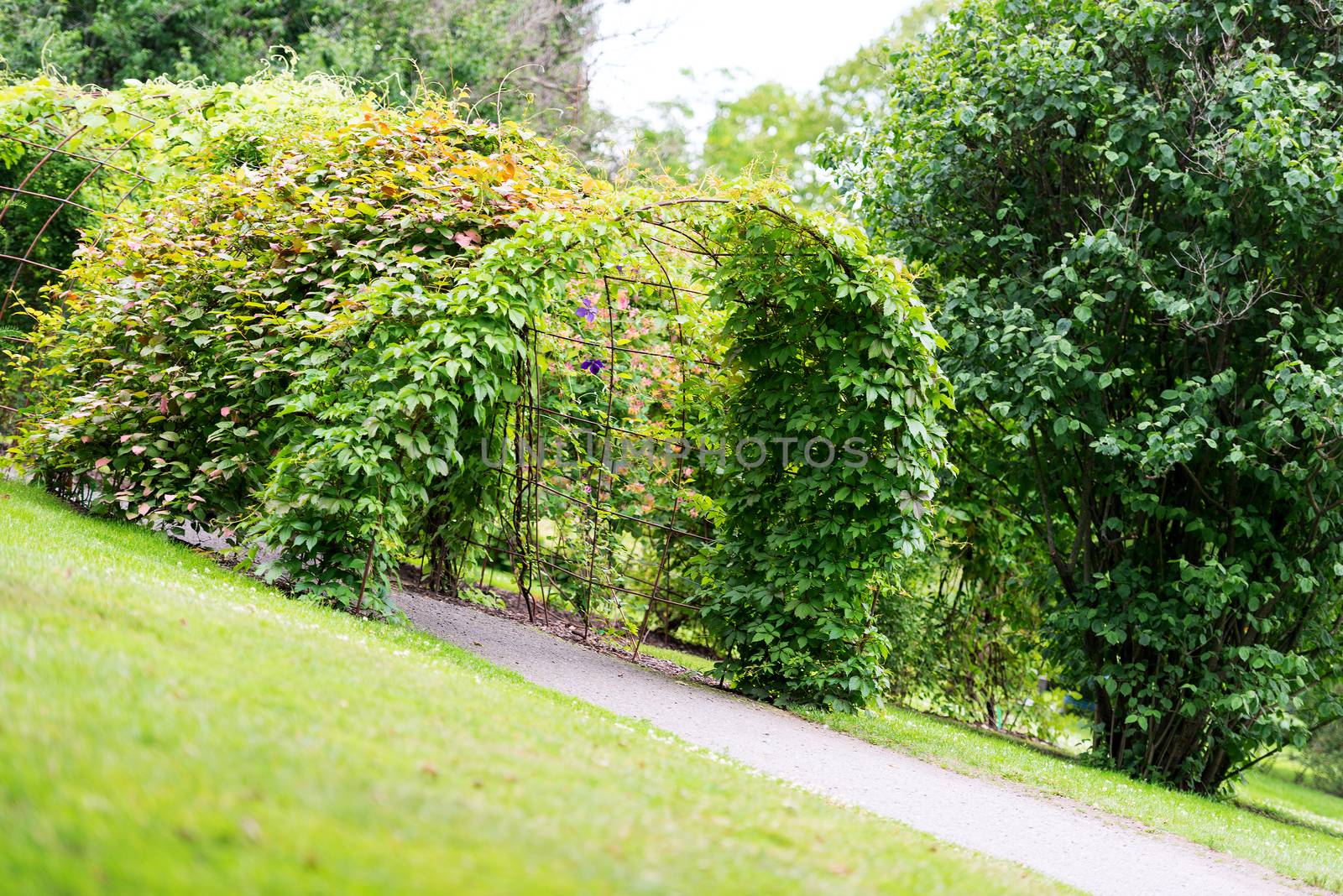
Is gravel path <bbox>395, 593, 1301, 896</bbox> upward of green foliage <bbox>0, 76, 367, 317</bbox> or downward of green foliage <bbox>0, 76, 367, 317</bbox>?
downward

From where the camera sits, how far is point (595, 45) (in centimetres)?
2147

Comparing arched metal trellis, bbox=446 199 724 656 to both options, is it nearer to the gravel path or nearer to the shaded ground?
the shaded ground

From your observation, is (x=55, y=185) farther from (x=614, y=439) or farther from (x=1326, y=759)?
(x=1326, y=759)

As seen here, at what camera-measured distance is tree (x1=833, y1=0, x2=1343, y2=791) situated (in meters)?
8.00

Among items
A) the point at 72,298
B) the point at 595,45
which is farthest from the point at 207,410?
the point at 595,45

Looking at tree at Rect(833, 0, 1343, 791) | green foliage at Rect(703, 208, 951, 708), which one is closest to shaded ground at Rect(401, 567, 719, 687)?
green foliage at Rect(703, 208, 951, 708)

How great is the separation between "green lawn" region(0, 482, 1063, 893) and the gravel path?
2.34ft

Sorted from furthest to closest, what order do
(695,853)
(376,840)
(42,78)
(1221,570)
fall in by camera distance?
(42,78)
(1221,570)
(695,853)
(376,840)

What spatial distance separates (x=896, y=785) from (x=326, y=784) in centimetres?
395

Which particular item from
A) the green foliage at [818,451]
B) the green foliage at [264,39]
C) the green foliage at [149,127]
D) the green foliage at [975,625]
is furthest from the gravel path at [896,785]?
the green foliage at [264,39]

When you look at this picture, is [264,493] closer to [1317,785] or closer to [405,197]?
[405,197]

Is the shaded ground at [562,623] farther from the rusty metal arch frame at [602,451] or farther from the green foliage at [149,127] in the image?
the green foliage at [149,127]

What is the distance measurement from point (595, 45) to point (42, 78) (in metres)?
13.9

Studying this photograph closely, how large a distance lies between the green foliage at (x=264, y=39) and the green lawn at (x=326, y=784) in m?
13.1
